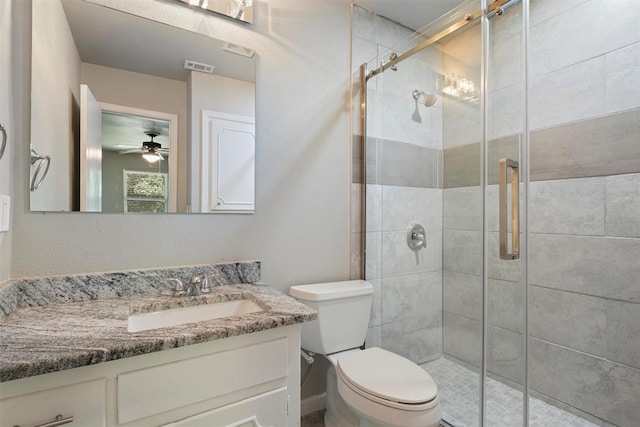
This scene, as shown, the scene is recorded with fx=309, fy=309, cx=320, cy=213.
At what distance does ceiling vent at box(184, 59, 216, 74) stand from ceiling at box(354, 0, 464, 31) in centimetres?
104

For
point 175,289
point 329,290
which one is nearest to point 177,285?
point 175,289

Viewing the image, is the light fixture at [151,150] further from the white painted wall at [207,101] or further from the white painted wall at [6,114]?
the white painted wall at [6,114]

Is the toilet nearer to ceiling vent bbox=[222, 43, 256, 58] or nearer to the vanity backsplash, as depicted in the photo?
the vanity backsplash

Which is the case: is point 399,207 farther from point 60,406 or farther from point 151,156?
point 60,406

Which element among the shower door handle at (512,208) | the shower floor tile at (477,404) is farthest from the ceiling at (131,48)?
the shower floor tile at (477,404)

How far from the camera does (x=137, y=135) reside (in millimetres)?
1310

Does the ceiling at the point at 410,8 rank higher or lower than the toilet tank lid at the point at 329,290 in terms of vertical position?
higher

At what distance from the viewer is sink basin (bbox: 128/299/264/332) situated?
1.11m

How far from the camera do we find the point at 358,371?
1.31 metres

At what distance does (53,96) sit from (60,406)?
3.52 ft

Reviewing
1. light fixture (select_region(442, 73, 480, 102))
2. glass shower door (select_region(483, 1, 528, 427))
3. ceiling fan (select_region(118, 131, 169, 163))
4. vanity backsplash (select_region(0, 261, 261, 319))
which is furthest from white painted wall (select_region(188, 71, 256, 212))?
glass shower door (select_region(483, 1, 528, 427))

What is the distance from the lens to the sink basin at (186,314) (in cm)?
111

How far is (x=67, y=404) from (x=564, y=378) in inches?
86.3

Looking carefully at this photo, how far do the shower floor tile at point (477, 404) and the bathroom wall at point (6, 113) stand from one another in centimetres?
190
